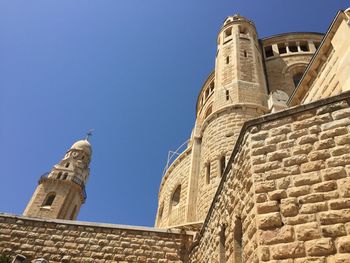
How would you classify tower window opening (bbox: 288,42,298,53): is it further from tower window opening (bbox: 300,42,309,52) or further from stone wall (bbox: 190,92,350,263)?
stone wall (bbox: 190,92,350,263)

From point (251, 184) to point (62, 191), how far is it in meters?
28.2

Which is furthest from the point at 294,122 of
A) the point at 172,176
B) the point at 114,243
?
the point at 172,176

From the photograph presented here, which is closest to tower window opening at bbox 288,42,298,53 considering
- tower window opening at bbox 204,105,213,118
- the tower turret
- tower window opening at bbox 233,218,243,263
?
the tower turret

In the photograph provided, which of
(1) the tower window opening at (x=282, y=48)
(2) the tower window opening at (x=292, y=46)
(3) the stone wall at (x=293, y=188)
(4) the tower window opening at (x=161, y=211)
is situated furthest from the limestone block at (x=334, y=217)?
(2) the tower window opening at (x=292, y=46)

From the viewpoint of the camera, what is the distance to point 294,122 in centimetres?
471

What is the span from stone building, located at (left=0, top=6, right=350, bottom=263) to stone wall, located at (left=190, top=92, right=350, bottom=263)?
0.01 m

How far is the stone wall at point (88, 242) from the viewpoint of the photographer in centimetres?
830

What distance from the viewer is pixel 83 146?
36625 millimetres

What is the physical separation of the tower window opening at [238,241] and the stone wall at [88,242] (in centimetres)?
387

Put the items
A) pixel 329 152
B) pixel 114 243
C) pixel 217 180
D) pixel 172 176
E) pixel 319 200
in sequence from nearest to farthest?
pixel 319 200, pixel 329 152, pixel 114 243, pixel 217 180, pixel 172 176

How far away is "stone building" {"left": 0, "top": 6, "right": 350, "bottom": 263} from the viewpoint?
3.79 meters

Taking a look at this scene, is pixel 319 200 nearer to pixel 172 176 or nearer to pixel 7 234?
pixel 7 234

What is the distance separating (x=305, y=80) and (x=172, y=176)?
9.63 m

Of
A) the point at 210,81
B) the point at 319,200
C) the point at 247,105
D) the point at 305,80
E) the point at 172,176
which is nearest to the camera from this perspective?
the point at 319,200
